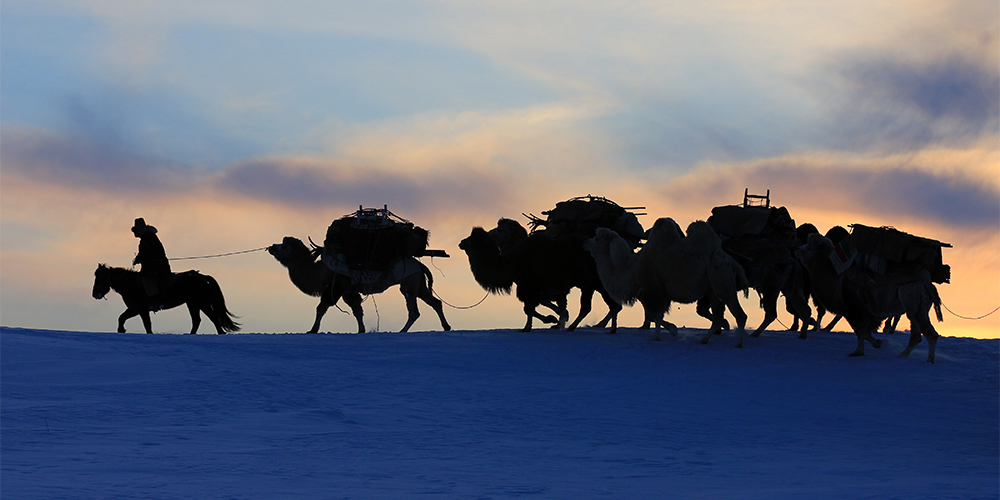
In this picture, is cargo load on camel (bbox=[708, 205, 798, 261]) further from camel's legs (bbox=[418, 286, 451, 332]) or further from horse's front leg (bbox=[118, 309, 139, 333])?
horse's front leg (bbox=[118, 309, 139, 333])

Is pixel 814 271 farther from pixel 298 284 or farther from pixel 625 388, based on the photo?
pixel 298 284

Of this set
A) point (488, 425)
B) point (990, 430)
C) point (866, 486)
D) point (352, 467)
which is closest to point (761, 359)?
point (990, 430)

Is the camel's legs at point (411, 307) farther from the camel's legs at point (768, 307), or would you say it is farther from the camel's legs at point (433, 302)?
the camel's legs at point (768, 307)

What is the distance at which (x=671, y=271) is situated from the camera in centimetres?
1652

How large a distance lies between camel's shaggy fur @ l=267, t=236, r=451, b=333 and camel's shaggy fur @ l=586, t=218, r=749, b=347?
12.8 feet

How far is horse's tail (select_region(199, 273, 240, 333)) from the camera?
20.1 metres

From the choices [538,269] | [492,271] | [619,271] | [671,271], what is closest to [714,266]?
[671,271]

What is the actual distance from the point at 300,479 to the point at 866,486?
14.6 ft

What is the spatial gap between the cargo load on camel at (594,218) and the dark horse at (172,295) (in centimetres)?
722

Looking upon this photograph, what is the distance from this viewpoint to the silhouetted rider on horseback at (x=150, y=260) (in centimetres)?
1947

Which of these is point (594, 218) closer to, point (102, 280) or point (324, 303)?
point (324, 303)

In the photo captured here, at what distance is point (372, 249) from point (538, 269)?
11.4 ft

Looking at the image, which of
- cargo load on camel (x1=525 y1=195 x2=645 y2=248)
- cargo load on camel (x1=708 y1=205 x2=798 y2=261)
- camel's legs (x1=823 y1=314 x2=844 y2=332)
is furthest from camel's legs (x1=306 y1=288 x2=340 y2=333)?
camel's legs (x1=823 y1=314 x2=844 y2=332)

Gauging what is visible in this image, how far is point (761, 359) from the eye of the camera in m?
15.7
